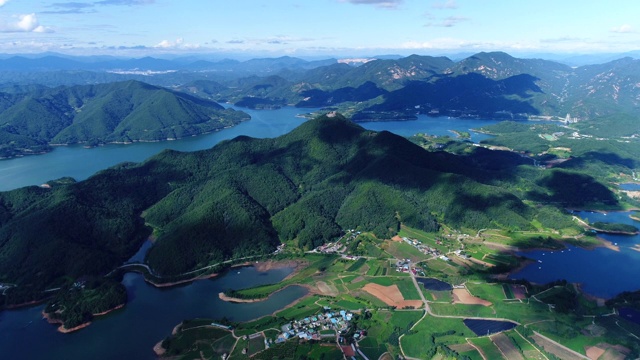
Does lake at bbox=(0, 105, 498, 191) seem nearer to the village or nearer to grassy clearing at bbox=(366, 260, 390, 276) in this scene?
grassy clearing at bbox=(366, 260, 390, 276)

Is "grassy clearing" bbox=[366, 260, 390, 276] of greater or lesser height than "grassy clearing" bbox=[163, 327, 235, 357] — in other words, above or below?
above

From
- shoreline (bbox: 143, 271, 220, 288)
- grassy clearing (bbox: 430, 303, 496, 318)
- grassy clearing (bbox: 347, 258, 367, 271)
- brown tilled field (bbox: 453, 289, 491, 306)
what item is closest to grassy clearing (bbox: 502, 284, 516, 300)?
brown tilled field (bbox: 453, 289, 491, 306)

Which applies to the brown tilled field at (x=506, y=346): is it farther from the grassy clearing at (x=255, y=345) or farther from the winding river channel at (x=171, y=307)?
the grassy clearing at (x=255, y=345)

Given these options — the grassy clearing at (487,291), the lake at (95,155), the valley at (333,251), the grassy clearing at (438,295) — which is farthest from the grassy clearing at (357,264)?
the lake at (95,155)

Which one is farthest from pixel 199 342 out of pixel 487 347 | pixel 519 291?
pixel 519 291

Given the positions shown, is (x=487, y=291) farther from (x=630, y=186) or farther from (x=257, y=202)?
(x=630, y=186)

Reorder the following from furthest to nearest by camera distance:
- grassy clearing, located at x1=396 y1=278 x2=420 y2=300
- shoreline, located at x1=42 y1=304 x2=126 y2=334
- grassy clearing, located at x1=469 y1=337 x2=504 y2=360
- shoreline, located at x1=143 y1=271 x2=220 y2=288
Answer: shoreline, located at x1=143 y1=271 x2=220 y2=288 < grassy clearing, located at x1=396 y1=278 x2=420 y2=300 < shoreline, located at x1=42 y1=304 x2=126 y2=334 < grassy clearing, located at x1=469 y1=337 x2=504 y2=360
